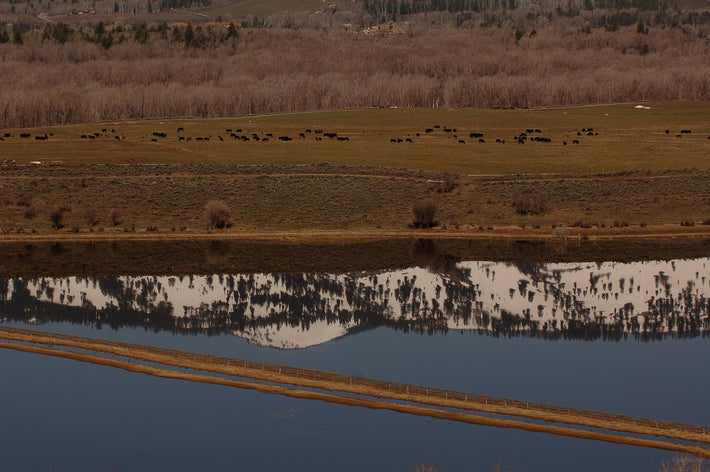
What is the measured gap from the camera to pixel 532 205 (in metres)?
88.4

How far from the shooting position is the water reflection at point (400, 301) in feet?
179

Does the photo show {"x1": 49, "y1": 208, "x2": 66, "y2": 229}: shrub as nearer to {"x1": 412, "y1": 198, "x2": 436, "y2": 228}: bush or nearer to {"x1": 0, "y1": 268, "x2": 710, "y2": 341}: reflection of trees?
{"x1": 0, "y1": 268, "x2": 710, "y2": 341}: reflection of trees

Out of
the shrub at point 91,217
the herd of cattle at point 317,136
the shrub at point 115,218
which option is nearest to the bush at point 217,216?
the shrub at point 115,218

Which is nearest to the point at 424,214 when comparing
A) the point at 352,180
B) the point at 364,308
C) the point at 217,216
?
the point at 352,180

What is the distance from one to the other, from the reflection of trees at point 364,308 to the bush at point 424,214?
18.1 m

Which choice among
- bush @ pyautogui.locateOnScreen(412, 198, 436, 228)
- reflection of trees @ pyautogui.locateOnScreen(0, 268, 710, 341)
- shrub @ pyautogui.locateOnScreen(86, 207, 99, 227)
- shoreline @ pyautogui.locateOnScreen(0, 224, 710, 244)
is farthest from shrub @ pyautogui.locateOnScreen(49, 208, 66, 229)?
bush @ pyautogui.locateOnScreen(412, 198, 436, 228)

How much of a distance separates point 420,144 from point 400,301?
2677 inches

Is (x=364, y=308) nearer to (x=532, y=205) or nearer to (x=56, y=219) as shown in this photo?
(x=532, y=205)

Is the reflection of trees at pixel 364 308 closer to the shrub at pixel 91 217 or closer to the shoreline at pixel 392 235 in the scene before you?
the shoreline at pixel 392 235

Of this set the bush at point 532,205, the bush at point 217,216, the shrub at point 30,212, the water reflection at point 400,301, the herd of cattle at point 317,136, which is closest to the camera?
the water reflection at point 400,301

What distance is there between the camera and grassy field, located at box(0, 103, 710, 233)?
286ft

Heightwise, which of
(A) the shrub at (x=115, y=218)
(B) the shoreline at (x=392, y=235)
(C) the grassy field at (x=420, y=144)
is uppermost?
(C) the grassy field at (x=420, y=144)

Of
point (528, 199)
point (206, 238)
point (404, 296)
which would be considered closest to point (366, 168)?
point (528, 199)

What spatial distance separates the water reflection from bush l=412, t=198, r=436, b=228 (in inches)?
584
